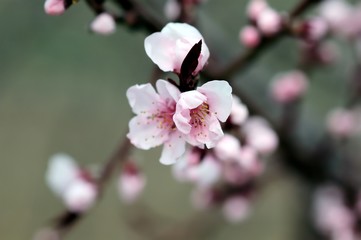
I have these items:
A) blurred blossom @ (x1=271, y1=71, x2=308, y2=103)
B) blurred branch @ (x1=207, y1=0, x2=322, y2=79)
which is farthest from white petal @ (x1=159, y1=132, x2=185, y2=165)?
blurred blossom @ (x1=271, y1=71, x2=308, y2=103)

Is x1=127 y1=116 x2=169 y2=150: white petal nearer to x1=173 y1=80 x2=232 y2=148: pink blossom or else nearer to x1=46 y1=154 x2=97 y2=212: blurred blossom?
x1=173 y1=80 x2=232 y2=148: pink blossom

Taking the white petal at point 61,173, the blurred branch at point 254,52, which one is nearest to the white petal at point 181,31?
the blurred branch at point 254,52

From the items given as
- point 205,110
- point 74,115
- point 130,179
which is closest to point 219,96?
point 205,110

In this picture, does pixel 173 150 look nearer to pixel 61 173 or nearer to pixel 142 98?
pixel 142 98

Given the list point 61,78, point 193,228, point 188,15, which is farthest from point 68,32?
point 188,15

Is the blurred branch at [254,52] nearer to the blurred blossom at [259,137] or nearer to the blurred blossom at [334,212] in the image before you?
the blurred blossom at [259,137]
